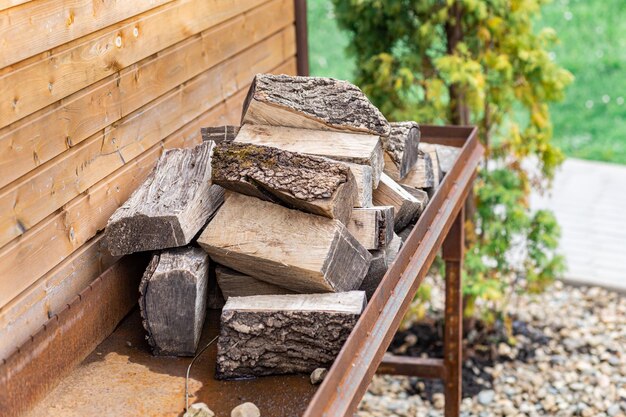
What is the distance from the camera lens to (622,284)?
17.8 ft

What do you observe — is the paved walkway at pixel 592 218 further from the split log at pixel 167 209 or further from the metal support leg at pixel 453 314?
the split log at pixel 167 209

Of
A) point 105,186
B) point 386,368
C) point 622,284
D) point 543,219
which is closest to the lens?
point 105,186

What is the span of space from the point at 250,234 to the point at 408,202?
0.62 m

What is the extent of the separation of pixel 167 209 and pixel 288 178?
14.6 inches

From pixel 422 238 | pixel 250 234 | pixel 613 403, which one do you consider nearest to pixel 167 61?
pixel 250 234

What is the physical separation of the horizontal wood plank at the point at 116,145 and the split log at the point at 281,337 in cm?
58

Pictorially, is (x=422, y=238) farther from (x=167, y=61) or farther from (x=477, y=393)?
(x=477, y=393)

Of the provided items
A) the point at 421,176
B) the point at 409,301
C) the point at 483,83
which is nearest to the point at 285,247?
the point at 409,301

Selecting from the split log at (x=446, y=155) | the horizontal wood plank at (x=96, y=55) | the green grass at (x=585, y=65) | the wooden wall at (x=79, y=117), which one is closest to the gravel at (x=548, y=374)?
the split log at (x=446, y=155)

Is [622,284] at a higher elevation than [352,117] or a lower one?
lower

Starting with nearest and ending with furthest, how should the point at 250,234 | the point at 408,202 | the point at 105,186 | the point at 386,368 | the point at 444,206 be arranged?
1. the point at 250,234
2. the point at 105,186
3. the point at 408,202
4. the point at 444,206
5. the point at 386,368

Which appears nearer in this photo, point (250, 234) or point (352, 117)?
point (250, 234)

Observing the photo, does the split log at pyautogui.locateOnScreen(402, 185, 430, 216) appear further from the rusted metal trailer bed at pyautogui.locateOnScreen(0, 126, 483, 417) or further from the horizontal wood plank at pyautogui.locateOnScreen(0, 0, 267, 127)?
the horizontal wood plank at pyautogui.locateOnScreen(0, 0, 267, 127)

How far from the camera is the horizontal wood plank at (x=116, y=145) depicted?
2.20m
